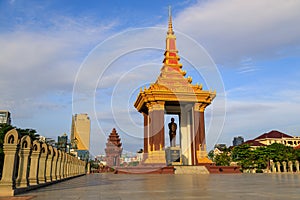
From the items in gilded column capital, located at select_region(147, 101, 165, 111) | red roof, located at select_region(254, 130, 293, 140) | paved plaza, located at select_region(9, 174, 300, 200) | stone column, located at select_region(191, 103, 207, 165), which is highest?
red roof, located at select_region(254, 130, 293, 140)

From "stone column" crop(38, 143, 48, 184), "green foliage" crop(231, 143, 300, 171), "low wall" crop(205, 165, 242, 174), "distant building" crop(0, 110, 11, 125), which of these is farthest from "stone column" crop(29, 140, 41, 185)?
"distant building" crop(0, 110, 11, 125)

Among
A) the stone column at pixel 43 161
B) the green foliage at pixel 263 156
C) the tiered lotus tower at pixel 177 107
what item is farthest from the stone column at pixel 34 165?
the green foliage at pixel 263 156

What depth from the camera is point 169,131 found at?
42.5 metres

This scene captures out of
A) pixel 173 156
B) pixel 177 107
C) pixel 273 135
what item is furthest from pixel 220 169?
pixel 273 135

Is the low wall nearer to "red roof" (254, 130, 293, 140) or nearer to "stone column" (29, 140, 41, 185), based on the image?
"stone column" (29, 140, 41, 185)

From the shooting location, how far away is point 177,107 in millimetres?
42812

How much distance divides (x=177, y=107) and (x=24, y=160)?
33010mm

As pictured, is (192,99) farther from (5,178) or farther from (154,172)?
(5,178)

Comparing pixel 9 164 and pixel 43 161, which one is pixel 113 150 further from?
pixel 9 164

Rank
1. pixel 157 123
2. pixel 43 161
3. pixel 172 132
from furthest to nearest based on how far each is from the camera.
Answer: pixel 172 132 → pixel 157 123 → pixel 43 161

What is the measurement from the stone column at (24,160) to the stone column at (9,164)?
0.99 m

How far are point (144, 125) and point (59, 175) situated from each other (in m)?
28.4

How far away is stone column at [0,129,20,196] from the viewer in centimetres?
900

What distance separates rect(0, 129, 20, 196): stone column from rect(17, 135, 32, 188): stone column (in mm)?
992
